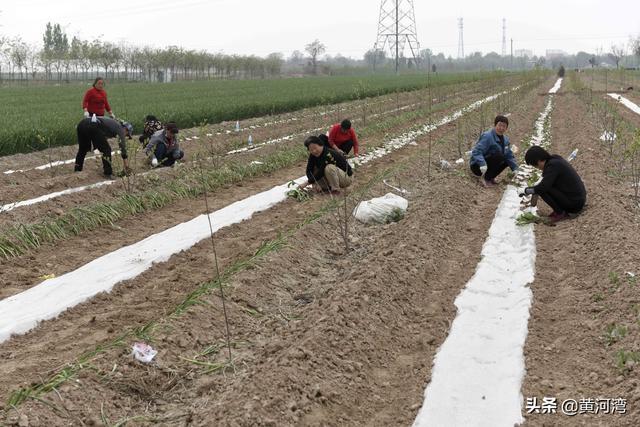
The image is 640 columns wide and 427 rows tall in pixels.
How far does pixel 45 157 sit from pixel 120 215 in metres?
5.18

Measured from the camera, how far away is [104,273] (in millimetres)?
5059

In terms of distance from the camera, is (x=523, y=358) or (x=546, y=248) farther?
(x=546, y=248)

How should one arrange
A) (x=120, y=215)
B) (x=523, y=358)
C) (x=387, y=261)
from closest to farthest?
(x=523, y=358) → (x=387, y=261) → (x=120, y=215)

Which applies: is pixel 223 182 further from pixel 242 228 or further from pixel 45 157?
pixel 45 157

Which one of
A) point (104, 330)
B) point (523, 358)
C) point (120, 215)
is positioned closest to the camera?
point (523, 358)

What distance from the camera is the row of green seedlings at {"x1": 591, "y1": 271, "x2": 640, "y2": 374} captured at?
3.35 m

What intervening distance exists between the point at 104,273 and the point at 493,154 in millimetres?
5183

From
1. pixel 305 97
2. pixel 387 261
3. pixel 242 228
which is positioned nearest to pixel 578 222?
pixel 387 261

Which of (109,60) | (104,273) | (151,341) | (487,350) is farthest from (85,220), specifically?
(109,60)

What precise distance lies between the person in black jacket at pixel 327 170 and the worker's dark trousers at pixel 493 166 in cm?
181

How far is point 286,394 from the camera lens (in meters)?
3.10

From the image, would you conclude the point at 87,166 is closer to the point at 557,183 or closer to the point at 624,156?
the point at 557,183

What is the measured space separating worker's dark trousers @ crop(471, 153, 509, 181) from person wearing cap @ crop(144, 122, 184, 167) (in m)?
4.38

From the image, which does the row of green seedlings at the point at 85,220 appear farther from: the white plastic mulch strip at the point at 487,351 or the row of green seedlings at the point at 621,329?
the row of green seedlings at the point at 621,329
